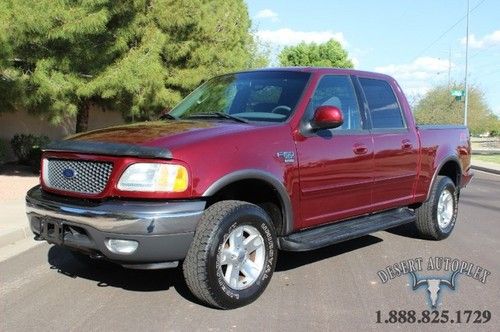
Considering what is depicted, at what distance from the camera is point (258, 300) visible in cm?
484

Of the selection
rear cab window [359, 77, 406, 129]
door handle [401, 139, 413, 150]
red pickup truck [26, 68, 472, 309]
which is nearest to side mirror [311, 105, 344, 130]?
red pickup truck [26, 68, 472, 309]

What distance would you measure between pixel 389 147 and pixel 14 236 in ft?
15.1

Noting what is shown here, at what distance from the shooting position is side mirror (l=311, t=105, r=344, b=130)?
507 cm

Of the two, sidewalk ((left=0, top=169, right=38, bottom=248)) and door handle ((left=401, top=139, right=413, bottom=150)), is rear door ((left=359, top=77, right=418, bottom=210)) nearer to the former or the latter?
door handle ((left=401, top=139, right=413, bottom=150))

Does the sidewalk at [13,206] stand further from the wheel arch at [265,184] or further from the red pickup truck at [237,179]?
the wheel arch at [265,184]

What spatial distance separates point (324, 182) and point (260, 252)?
96 centimetres

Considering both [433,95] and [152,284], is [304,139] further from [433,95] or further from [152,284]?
[433,95]

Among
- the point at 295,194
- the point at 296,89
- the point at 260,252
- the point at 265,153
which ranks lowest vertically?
the point at 260,252

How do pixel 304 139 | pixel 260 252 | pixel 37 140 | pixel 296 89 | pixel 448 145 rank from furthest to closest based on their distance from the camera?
pixel 37 140, pixel 448 145, pixel 296 89, pixel 304 139, pixel 260 252

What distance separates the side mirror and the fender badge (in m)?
0.39

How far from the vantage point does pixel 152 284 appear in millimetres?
5309

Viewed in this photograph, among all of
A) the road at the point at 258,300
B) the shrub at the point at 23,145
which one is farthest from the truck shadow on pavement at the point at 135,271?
the shrub at the point at 23,145

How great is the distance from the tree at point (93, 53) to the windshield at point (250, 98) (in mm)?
5448

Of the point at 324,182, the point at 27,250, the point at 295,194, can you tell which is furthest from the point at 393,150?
the point at 27,250
